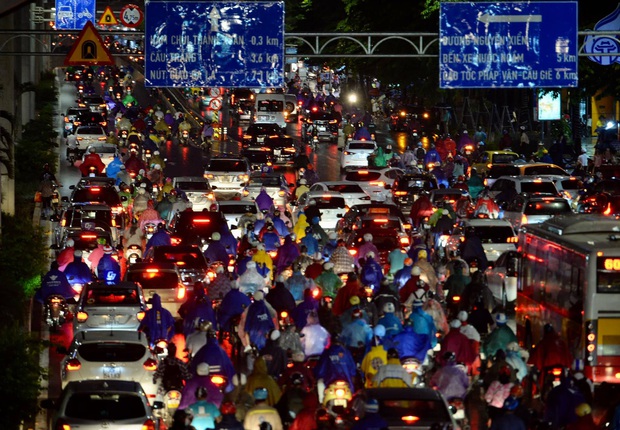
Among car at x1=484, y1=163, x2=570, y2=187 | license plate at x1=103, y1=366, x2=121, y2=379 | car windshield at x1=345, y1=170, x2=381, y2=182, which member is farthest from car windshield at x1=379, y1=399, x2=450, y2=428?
car windshield at x1=345, y1=170, x2=381, y2=182

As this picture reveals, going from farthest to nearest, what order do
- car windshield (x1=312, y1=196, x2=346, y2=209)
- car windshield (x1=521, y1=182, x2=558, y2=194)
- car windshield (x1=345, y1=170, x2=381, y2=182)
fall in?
car windshield (x1=345, y1=170, x2=381, y2=182)
car windshield (x1=312, y1=196, x2=346, y2=209)
car windshield (x1=521, y1=182, x2=558, y2=194)

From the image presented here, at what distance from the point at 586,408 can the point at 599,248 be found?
18.8ft

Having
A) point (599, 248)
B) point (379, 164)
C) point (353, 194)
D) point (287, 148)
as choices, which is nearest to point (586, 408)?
point (599, 248)

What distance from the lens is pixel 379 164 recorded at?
52.7 meters

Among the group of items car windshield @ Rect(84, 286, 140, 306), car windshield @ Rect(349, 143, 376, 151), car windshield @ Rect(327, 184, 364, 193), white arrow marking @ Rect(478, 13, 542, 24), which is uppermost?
white arrow marking @ Rect(478, 13, 542, 24)

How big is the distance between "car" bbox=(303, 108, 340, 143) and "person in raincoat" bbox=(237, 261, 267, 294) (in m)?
42.5

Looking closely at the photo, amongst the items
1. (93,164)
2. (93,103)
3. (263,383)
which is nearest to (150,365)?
(263,383)

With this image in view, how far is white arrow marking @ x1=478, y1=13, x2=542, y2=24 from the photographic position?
3284cm

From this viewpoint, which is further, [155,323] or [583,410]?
[155,323]

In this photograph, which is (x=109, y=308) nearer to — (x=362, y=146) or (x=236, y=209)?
(x=236, y=209)

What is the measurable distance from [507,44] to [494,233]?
13.1ft

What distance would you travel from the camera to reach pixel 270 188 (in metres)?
44.5

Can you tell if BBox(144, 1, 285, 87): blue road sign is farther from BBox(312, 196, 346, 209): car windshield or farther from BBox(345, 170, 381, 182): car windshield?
BBox(345, 170, 381, 182): car windshield

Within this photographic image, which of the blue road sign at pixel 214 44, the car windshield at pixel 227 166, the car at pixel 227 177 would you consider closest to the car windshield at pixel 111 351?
the blue road sign at pixel 214 44
